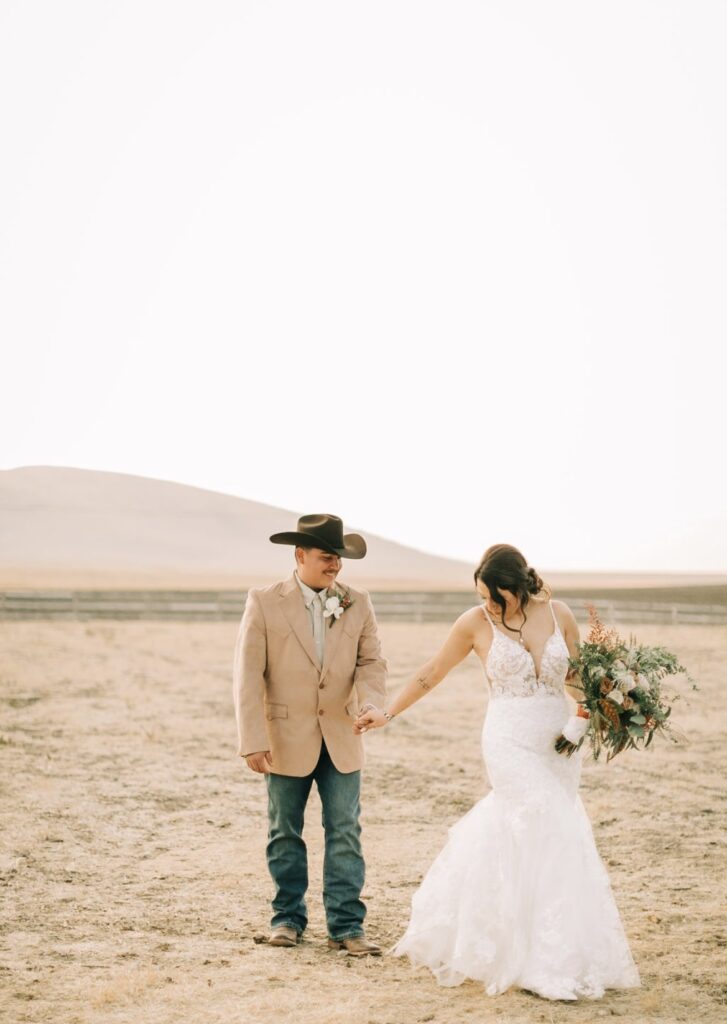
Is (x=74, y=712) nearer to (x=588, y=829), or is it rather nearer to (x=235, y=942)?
(x=235, y=942)

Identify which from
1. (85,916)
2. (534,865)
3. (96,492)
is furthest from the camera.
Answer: (96,492)

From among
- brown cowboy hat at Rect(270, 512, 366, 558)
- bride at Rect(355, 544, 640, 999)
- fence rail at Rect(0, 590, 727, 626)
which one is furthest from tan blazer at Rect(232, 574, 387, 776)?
fence rail at Rect(0, 590, 727, 626)

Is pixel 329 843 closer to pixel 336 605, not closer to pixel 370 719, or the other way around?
pixel 370 719

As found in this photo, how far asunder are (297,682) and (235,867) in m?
2.61

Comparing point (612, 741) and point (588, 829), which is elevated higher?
point (612, 741)

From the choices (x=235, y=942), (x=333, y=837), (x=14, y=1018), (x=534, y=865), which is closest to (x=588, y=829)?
(x=534, y=865)

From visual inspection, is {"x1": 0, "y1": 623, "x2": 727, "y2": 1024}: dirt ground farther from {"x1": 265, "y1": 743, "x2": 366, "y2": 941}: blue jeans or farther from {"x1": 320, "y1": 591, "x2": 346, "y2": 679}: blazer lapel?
{"x1": 320, "y1": 591, "x2": 346, "y2": 679}: blazer lapel

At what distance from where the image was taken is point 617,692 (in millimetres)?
5488

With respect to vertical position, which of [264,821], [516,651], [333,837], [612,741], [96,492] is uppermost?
[96,492]

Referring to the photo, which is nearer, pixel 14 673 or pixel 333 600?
pixel 333 600

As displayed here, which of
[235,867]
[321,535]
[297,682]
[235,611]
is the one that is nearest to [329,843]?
[297,682]

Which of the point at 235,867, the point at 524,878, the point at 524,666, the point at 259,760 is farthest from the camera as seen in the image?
the point at 235,867

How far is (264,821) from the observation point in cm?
965

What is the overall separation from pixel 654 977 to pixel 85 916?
315 cm
